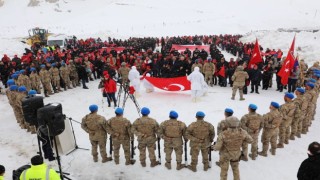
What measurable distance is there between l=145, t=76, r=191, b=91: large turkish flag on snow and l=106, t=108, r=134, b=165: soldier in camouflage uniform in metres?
6.19

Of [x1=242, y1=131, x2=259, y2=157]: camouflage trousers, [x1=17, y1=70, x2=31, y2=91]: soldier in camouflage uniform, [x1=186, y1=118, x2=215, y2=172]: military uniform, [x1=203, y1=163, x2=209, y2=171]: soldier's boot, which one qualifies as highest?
[x1=17, y1=70, x2=31, y2=91]: soldier in camouflage uniform

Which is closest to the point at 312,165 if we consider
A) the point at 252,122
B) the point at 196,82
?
the point at 252,122

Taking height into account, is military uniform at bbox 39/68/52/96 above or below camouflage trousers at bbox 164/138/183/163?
above

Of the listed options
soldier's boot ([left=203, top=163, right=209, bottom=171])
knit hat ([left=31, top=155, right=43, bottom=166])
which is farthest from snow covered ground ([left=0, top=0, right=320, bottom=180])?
knit hat ([left=31, top=155, right=43, bottom=166])

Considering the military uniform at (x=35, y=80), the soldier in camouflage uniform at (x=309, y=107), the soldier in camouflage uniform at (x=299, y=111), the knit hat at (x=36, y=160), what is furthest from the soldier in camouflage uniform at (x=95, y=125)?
the military uniform at (x=35, y=80)

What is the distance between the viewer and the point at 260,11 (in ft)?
250

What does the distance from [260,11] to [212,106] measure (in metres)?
72.9

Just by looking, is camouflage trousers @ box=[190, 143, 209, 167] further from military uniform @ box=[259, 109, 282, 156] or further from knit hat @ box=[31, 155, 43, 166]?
knit hat @ box=[31, 155, 43, 166]

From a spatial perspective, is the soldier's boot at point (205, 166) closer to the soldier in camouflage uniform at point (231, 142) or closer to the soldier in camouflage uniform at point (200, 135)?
the soldier in camouflage uniform at point (200, 135)

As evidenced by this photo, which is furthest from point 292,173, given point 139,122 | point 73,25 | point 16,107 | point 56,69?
point 73,25

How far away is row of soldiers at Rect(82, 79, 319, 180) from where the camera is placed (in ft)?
20.4

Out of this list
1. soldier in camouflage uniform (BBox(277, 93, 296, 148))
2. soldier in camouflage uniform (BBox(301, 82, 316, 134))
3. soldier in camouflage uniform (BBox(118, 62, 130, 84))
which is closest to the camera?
soldier in camouflage uniform (BBox(277, 93, 296, 148))

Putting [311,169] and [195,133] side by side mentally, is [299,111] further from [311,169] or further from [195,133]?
[311,169]

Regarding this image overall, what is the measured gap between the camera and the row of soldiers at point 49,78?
1331 cm
